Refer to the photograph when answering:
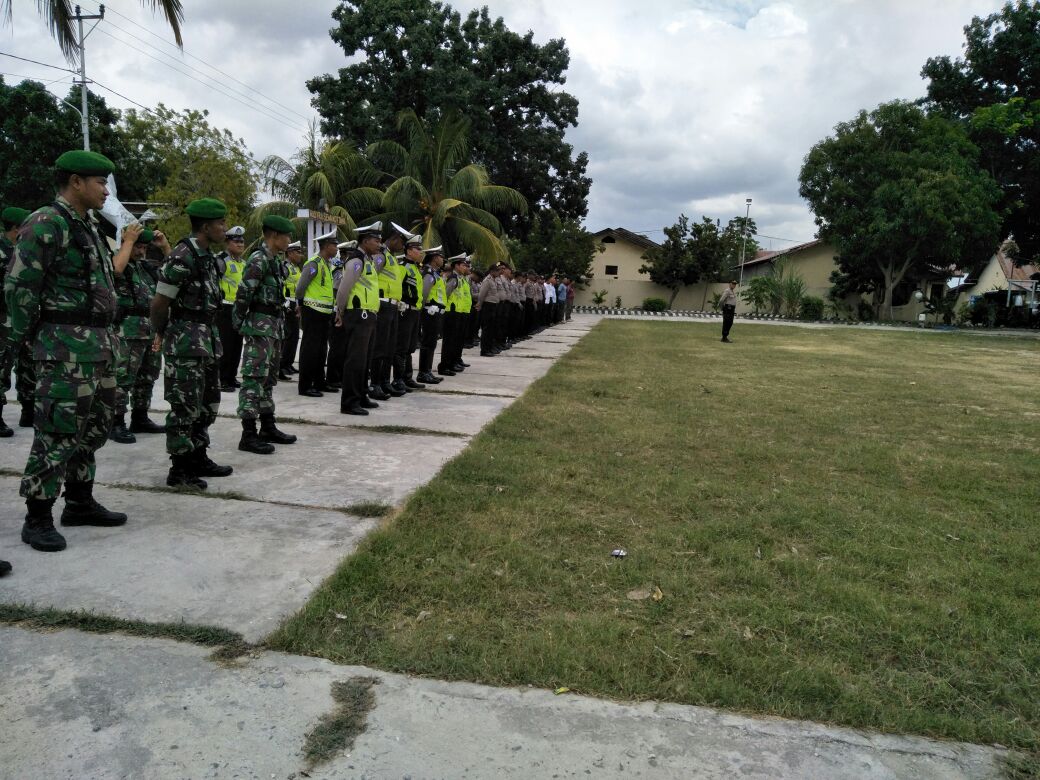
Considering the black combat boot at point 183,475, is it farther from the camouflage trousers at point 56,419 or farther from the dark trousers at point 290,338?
the dark trousers at point 290,338

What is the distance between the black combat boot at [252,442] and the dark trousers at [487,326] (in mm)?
8748

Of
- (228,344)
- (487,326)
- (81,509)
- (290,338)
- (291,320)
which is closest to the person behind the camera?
(81,509)

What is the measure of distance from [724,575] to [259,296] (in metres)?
3.92

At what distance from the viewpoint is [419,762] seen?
2.16 metres

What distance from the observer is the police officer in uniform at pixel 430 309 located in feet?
31.4

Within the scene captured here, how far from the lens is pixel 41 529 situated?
356 centimetres

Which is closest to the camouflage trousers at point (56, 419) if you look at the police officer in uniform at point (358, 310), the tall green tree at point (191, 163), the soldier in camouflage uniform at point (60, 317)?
the soldier in camouflage uniform at point (60, 317)

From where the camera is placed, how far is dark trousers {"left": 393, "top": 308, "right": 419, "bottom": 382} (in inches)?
349

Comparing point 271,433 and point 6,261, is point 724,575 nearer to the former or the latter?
point 271,433

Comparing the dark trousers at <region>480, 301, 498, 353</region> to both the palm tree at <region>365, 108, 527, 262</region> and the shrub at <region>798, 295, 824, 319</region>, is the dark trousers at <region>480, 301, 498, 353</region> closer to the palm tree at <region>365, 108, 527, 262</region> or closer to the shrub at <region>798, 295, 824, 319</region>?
the palm tree at <region>365, 108, 527, 262</region>

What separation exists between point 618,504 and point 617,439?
201 centimetres

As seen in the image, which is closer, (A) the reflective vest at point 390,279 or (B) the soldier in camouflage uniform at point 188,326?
(B) the soldier in camouflage uniform at point 188,326

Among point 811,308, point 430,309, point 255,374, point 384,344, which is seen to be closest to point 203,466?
point 255,374

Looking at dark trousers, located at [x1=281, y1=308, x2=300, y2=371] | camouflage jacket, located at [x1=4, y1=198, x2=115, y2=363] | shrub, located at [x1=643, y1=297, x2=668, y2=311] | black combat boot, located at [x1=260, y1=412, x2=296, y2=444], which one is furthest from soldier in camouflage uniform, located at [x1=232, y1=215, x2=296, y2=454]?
shrub, located at [x1=643, y1=297, x2=668, y2=311]
